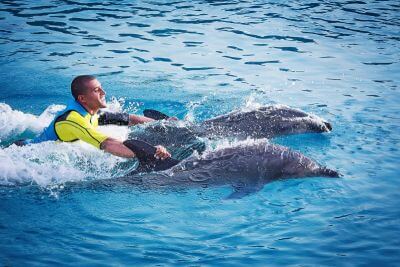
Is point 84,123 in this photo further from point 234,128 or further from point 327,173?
point 327,173

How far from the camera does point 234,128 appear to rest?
843 centimetres

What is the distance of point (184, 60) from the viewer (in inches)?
490

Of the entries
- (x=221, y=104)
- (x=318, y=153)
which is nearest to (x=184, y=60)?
(x=221, y=104)

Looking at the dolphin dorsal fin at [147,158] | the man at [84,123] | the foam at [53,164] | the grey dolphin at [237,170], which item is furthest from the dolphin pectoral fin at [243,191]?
the foam at [53,164]

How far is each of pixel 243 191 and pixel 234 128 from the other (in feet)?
7.04

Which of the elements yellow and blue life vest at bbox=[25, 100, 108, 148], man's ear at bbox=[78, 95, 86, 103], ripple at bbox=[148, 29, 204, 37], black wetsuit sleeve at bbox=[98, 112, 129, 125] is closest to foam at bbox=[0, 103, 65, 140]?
black wetsuit sleeve at bbox=[98, 112, 129, 125]

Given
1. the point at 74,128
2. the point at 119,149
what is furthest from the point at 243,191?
the point at 74,128

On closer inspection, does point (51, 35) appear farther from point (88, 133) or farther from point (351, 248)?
point (351, 248)

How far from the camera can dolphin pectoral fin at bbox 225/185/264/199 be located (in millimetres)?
6289

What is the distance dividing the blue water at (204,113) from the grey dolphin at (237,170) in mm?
143

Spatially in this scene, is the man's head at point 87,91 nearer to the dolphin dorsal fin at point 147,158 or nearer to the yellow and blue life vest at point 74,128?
the yellow and blue life vest at point 74,128

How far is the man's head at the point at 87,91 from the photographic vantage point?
6777 millimetres

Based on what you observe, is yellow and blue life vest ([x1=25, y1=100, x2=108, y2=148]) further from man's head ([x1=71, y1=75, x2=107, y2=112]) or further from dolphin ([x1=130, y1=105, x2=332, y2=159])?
dolphin ([x1=130, y1=105, x2=332, y2=159])

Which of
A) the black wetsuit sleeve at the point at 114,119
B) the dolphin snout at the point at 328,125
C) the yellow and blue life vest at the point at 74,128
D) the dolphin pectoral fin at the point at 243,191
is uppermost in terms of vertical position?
the dolphin snout at the point at 328,125
